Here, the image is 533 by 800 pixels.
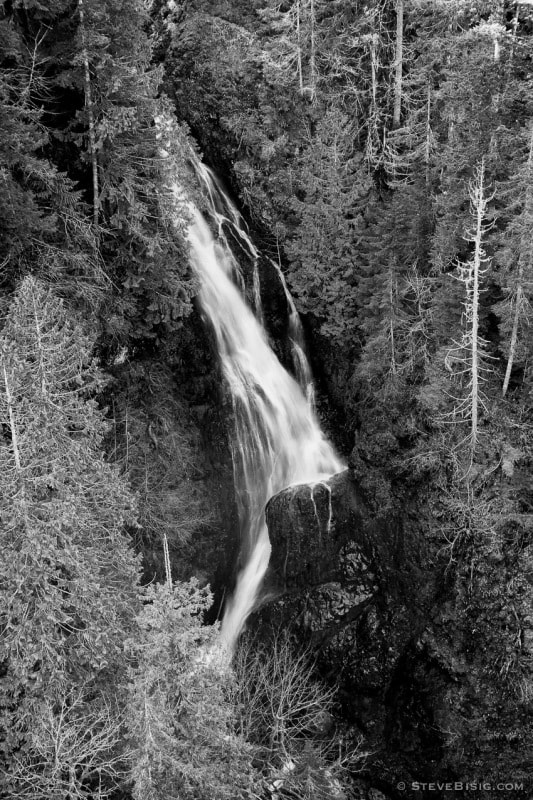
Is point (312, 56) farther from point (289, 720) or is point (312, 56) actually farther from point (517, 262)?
point (289, 720)

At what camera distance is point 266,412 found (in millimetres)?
21094

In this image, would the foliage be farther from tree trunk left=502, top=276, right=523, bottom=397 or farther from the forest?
tree trunk left=502, top=276, right=523, bottom=397

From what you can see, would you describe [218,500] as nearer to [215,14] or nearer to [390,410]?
[390,410]

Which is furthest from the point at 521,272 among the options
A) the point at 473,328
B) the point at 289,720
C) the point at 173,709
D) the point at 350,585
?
the point at 289,720

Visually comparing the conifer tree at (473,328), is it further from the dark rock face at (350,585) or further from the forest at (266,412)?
the dark rock face at (350,585)

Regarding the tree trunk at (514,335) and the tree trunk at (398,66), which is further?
the tree trunk at (398,66)

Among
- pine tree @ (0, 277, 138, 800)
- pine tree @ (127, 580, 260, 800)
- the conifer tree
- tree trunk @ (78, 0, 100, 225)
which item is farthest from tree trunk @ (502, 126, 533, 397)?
pine tree @ (127, 580, 260, 800)

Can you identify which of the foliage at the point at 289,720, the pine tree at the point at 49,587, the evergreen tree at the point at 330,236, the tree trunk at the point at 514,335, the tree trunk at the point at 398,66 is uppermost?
the tree trunk at the point at 398,66

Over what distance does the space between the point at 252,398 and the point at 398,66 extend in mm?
14863

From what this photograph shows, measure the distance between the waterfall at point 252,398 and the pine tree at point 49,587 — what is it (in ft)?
30.0

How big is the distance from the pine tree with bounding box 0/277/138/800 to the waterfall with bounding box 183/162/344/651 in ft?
30.0

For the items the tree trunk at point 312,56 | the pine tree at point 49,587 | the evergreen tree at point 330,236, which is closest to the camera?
the pine tree at point 49,587

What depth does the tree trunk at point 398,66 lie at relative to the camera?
23531 millimetres

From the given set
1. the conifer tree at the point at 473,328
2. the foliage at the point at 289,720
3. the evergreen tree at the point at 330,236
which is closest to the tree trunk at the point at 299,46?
the evergreen tree at the point at 330,236
